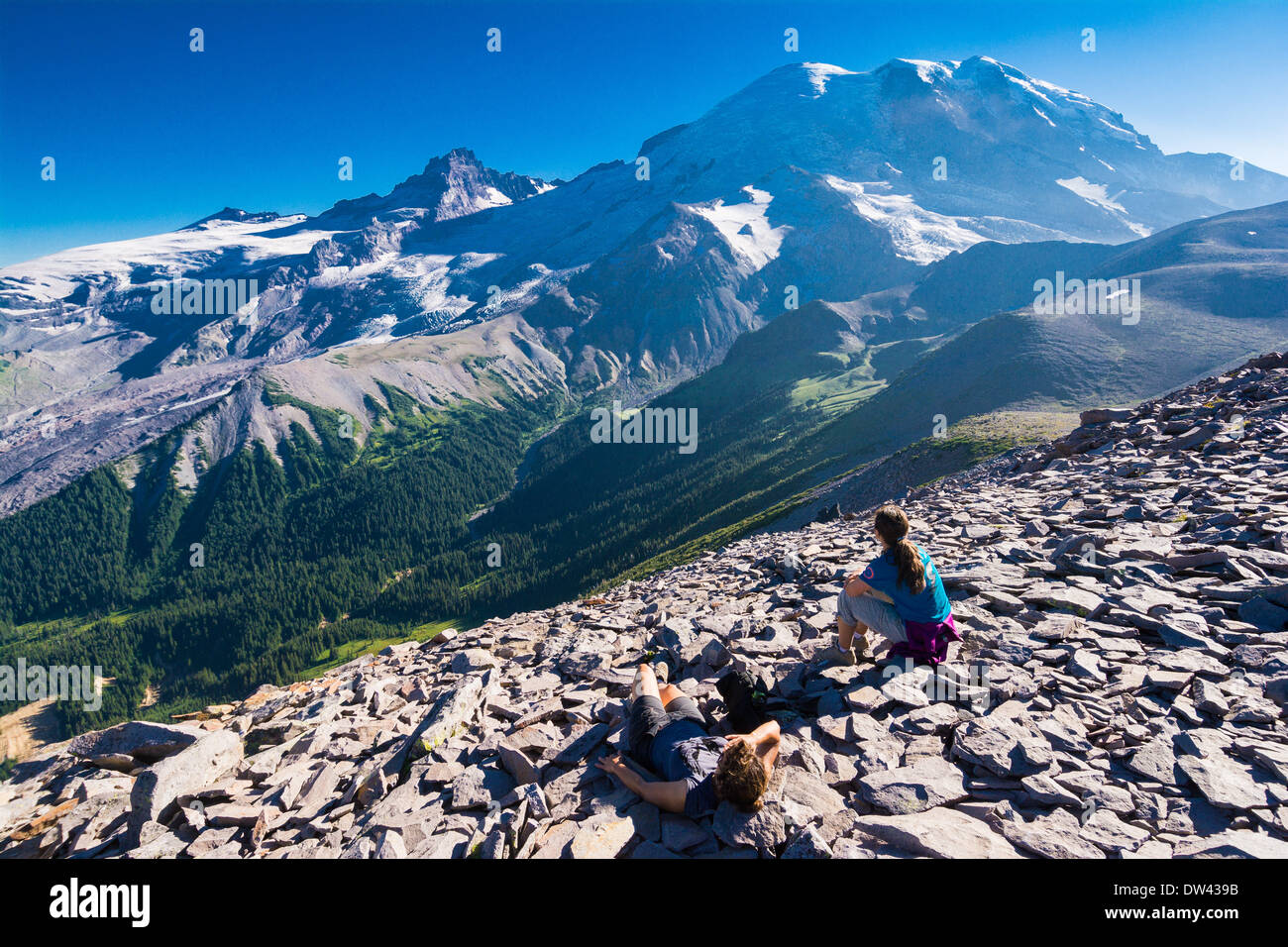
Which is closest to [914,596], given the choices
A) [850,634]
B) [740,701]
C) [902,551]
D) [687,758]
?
[902,551]

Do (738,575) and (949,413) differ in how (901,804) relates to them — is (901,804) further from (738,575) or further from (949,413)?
(949,413)

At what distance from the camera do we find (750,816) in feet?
19.4

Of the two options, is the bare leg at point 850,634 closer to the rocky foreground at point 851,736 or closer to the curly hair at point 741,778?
the rocky foreground at point 851,736

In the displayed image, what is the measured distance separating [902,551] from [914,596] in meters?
0.72

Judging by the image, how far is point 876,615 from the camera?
887 cm

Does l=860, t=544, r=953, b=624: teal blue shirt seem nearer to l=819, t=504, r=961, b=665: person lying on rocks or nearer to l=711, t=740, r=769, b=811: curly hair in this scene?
l=819, t=504, r=961, b=665: person lying on rocks

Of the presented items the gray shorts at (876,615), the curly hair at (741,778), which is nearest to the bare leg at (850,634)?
the gray shorts at (876,615)

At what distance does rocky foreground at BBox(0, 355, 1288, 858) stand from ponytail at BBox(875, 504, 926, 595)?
4.97 feet

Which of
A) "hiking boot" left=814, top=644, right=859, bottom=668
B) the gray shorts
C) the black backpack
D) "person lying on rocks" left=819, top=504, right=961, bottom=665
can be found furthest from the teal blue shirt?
the black backpack

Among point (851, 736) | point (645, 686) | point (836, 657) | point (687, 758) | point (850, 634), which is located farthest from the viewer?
point (836, 657)

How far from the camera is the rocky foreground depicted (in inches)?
225

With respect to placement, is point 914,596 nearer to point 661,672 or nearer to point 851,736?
point 851,736
